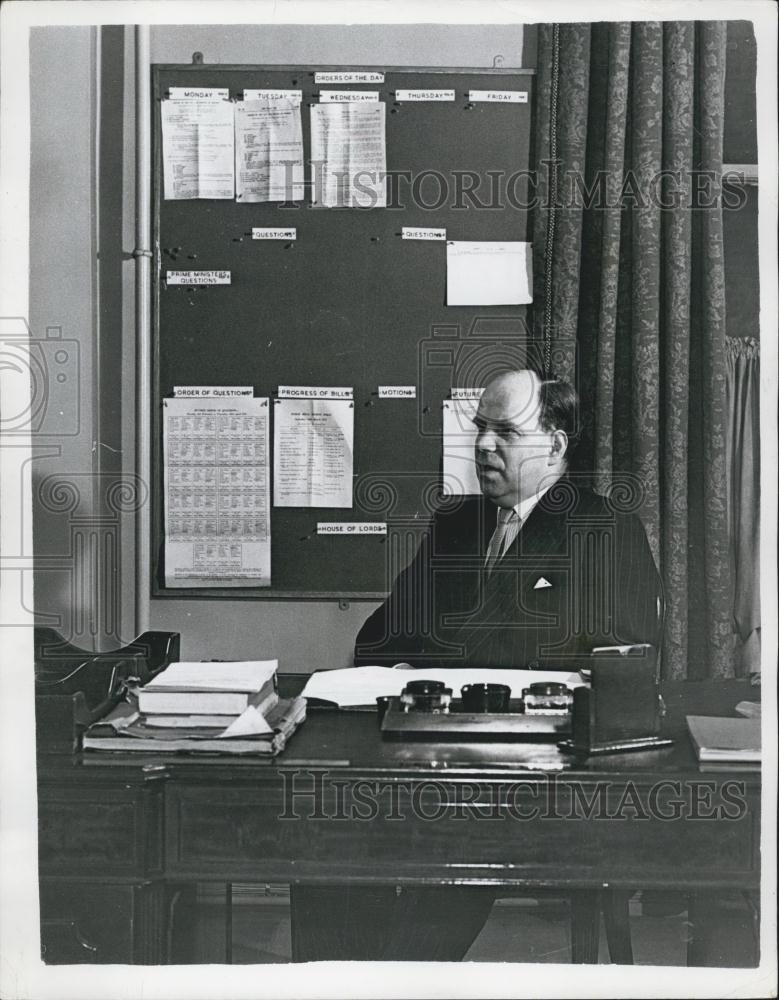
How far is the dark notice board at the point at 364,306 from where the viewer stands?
2.38 m

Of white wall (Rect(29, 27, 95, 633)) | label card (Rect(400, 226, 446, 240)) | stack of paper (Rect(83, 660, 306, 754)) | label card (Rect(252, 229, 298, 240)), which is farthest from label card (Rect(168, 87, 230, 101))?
stack of paper (Rect(83, 660, 306, 754))

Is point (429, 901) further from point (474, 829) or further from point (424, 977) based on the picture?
point (474, 829)

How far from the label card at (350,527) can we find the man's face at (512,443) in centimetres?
30

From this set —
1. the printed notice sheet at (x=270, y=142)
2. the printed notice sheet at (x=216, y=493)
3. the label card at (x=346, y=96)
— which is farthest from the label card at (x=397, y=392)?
the label card at (x=346, y=96)

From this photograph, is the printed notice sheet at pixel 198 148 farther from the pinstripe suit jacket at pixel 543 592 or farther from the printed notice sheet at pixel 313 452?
the pinstripe suit jacket at pixel 543 592

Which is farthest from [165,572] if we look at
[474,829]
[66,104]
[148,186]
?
[474,829]

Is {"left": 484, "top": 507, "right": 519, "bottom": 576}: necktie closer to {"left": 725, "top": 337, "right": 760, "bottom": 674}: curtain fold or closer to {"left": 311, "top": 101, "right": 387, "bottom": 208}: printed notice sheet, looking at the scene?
{"left": 725, "top": 337, "right": 760, "bottom": 674}: curtain fold

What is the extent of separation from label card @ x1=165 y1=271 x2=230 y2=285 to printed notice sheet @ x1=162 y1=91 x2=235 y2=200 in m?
0.19

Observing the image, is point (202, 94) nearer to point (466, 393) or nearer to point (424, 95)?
point (424, 95)

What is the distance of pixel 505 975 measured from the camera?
1.66m

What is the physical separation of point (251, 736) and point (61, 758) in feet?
0.89

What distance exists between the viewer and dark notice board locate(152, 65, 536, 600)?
238 cm

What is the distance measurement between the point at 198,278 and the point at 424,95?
73 cm
